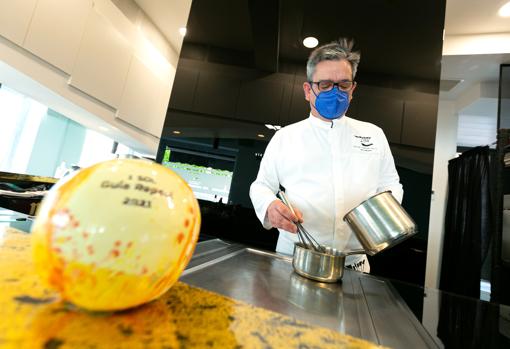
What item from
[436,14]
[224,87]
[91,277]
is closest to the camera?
[91,277]

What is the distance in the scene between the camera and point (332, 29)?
129cm

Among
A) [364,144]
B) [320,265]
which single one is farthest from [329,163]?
[320,265]

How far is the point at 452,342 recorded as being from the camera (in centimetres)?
36

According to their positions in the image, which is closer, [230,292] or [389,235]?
[230,292]

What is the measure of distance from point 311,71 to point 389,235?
2.24ft

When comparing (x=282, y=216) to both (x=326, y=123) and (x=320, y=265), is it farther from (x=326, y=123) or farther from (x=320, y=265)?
(x=326, y=123)

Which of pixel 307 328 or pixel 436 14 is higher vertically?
pixel 436 14

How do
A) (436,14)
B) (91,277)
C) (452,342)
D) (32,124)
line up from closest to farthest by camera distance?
(91,277) < (452,342) < (436,14) < (32,124)

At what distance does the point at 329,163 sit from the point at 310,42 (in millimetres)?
732

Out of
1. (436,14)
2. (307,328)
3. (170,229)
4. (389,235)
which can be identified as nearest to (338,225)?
(389,235)

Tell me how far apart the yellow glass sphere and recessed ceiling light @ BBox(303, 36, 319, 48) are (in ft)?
4.47

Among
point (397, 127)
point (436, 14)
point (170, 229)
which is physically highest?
point (436, 14)

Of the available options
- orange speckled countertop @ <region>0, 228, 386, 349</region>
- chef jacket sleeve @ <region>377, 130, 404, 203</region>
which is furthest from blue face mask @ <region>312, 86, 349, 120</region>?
orange speckled countertop @ <region>0, 228, 386, 349</region>

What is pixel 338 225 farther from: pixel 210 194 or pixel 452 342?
pixel 210 194
